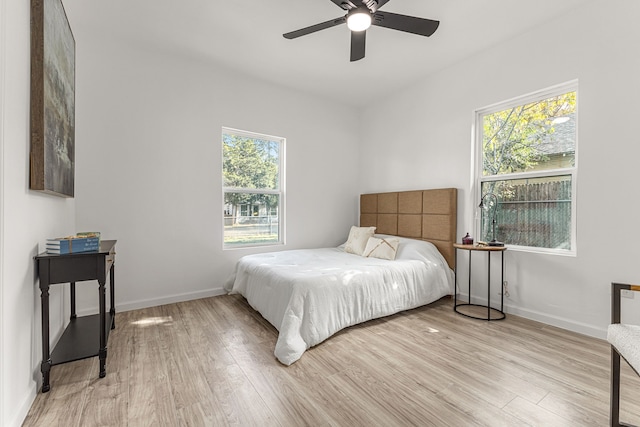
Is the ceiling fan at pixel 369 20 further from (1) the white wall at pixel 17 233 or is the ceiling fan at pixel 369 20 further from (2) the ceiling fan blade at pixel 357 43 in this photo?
(1) the white wall at pixel 17 233

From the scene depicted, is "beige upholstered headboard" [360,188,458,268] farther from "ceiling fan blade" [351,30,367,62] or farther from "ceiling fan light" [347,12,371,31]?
"ceiling fan light" [347,12,371,31]

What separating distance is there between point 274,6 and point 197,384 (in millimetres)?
2923

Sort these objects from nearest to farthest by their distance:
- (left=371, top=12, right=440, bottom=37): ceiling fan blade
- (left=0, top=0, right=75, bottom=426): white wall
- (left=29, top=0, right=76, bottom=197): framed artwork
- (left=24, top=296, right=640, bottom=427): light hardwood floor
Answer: (left=0, top=0, right=75, bottom=426): white wall, (left=24, top=296, right=640, bottom=427): light hardwood floor, (left=29, top=0, right=76, bottom=197): framed artwork, (left=371, top=12, right=440, bottom=37): ceiling fan blade

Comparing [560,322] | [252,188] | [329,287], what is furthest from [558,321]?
[252,188]

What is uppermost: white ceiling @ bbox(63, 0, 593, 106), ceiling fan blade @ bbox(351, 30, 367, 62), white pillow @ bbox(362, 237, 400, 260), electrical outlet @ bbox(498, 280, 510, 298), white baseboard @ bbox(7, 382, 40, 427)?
white ceiling @ bbox(63, 0, 593, 106)

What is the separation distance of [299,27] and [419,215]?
2.51 metres

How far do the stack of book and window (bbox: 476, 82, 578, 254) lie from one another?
141 inches

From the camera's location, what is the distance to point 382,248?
344 cm

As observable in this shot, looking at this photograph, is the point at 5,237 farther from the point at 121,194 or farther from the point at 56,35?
the point at 121,194

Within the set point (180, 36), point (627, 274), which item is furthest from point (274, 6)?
point (627, 274)

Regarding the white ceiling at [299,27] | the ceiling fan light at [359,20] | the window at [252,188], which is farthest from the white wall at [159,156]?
the ceiling fan light at [359,20]

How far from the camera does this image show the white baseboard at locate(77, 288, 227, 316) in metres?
2.85

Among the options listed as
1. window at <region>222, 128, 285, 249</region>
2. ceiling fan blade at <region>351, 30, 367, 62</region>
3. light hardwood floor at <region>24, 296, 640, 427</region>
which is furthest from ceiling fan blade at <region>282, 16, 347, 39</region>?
light hardwood floor at <region>24, 296, 640, 427</region>

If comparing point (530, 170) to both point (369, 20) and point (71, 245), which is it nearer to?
point (369, 20)
